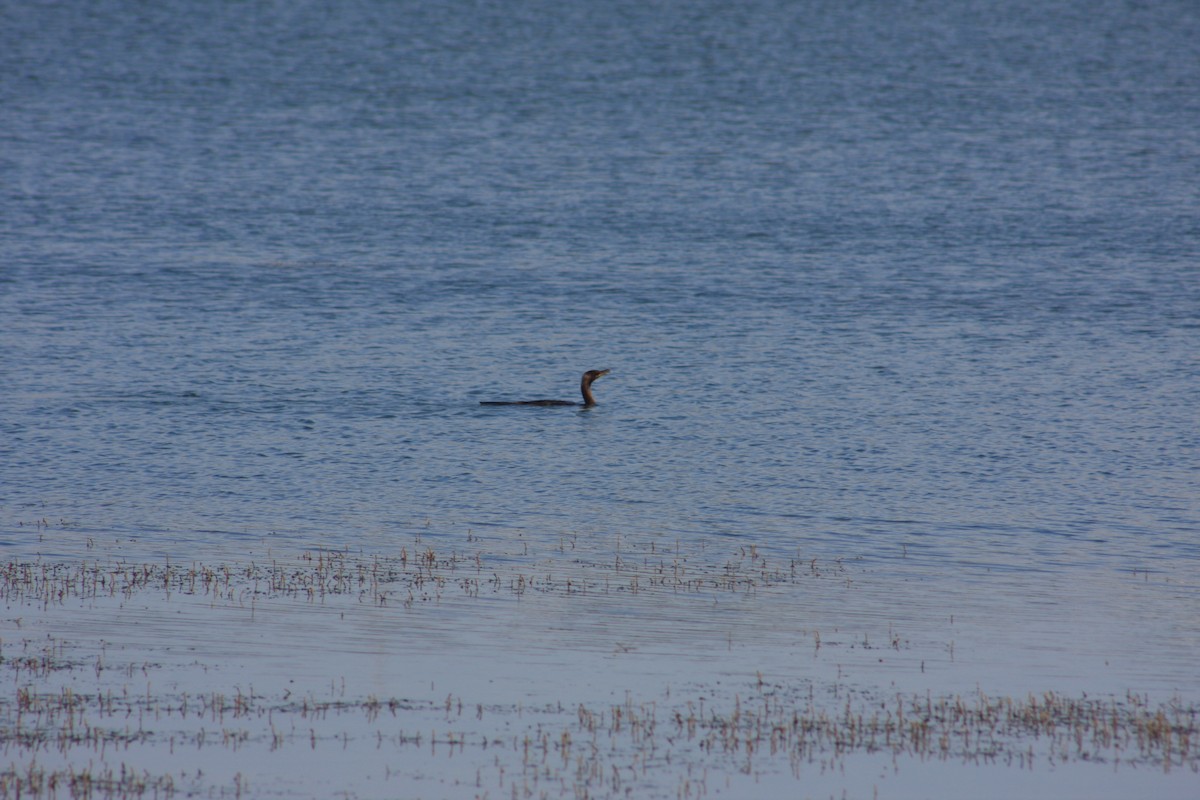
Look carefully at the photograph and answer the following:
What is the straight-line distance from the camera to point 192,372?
33.4m

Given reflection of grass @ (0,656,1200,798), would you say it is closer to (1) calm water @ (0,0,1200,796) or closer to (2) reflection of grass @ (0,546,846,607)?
(1) calm water @ (0,0,1200,796)

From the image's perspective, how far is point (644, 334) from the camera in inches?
1510

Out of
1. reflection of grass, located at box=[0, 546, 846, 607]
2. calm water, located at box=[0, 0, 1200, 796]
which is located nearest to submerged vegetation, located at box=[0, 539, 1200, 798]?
calm water, located at box=[0, 0, 1200, 796]

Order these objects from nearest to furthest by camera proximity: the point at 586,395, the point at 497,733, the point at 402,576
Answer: the point at 497,733 → the point at 402,576 → the point at 586,395

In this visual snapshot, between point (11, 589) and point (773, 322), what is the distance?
82.2 feet

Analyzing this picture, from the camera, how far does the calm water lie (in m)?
20.6

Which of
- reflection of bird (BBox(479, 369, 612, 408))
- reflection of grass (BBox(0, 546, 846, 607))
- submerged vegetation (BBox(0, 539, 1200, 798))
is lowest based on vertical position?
submerged vegetation (BBox(0, 539, 1200, 798))

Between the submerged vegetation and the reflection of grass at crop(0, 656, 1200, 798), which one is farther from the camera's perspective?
the reflection of grass at crop(0, 656, 1200, 798)

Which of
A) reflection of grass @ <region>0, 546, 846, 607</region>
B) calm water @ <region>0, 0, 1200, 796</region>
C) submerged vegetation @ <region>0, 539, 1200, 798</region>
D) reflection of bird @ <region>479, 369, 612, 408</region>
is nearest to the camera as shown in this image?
submerged vegetation @ <region>0, 539, 1200, 798</region>

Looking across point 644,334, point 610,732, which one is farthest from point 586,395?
point 610,732

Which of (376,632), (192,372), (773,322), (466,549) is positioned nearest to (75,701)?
(376,632)

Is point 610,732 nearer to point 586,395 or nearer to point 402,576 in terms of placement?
point 402,576

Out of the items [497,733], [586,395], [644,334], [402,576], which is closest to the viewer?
[497,733]

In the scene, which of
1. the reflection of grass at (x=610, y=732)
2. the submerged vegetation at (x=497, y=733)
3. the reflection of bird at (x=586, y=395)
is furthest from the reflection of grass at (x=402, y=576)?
the reflection of bird at (x=586, y=395)
